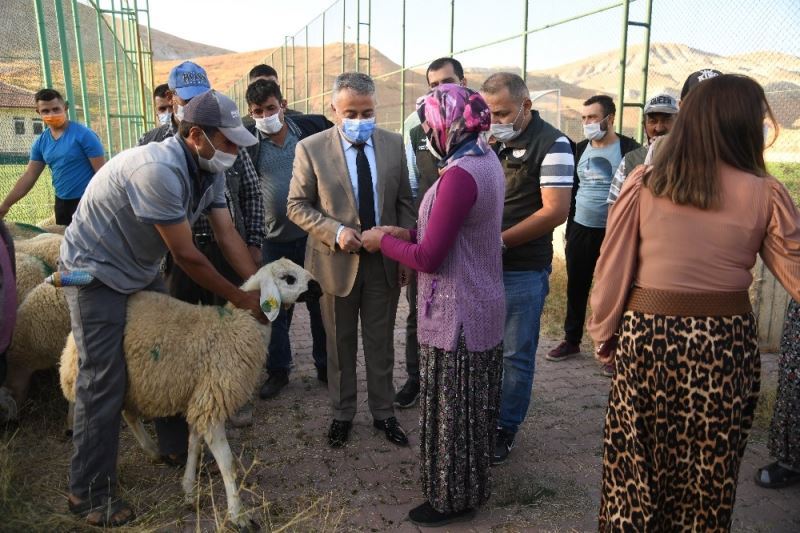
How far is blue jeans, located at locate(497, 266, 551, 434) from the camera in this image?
369 centimetres

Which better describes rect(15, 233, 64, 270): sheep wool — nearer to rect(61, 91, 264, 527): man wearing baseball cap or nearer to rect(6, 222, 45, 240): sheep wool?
rect(6, 222, 45, 240): sheep wool

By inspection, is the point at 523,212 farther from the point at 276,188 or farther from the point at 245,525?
the point at 245,525

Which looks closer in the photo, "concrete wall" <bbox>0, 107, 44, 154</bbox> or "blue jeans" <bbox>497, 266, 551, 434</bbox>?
"blue jeans" <bbox>497, 266, 551, 434</bbox>


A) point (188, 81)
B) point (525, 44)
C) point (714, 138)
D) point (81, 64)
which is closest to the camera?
point (714, 138)

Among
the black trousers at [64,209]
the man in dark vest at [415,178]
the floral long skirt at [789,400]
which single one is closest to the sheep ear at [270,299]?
the man in dark vest at [415,178]

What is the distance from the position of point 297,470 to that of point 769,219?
2.94m

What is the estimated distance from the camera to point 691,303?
2.24 meters

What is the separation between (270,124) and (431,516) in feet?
10.4

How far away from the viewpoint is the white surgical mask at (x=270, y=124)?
4680 mm

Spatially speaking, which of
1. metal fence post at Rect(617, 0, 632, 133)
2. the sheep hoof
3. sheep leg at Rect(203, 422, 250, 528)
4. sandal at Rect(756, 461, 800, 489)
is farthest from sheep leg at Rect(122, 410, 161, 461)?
metal fence post at Rect(617, 0, 632, 133)

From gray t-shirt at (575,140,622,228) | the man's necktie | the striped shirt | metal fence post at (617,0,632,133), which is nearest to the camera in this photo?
the striped shirt

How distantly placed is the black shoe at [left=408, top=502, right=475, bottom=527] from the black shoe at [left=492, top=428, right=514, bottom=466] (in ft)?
2.21

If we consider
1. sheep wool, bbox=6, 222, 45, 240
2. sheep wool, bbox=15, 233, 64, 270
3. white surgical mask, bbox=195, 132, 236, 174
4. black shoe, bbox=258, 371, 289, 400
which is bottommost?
black shoe, bbox=258, 371, 289, 400

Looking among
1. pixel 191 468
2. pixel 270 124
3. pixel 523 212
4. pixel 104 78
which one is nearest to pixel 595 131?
pixel 523 212
